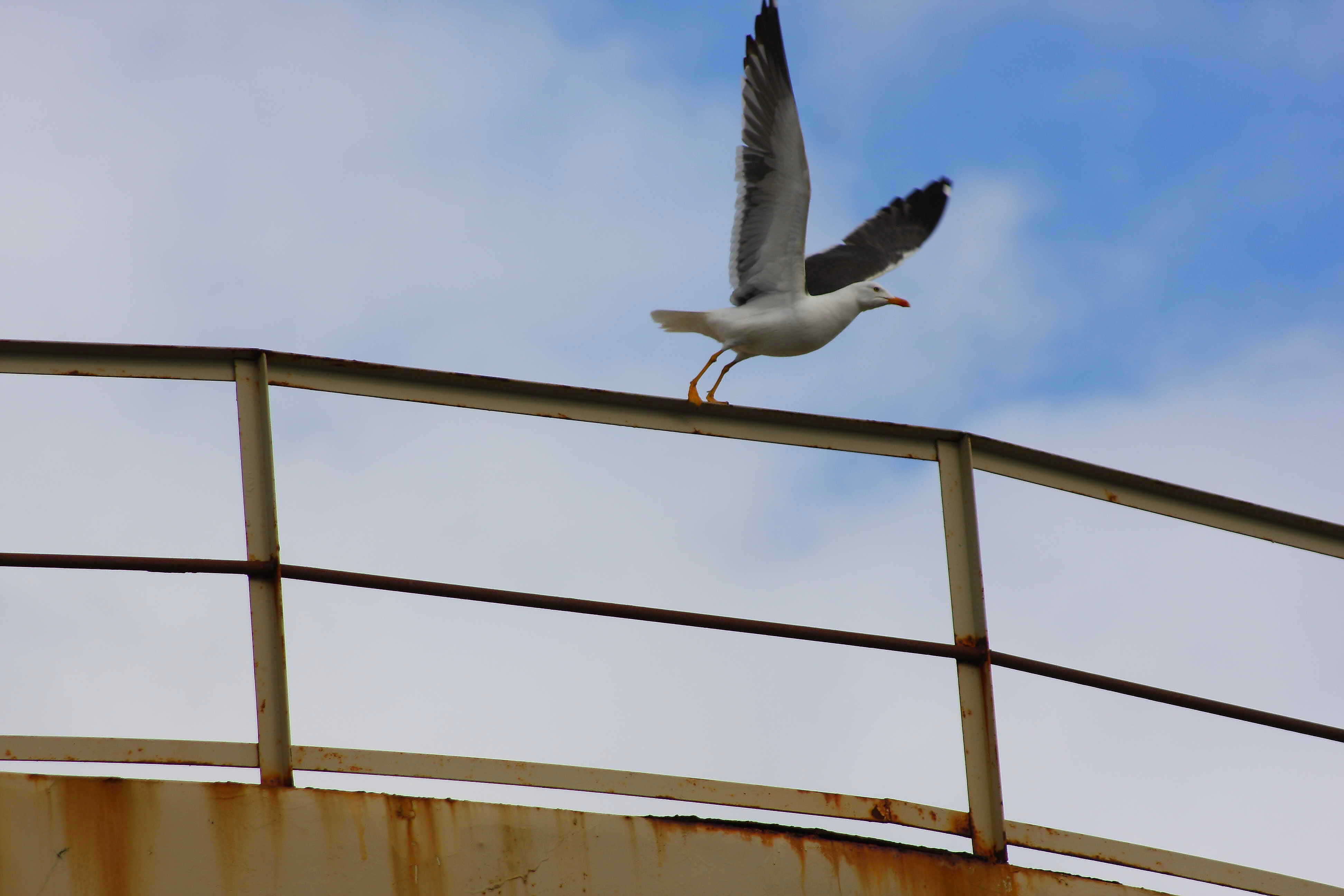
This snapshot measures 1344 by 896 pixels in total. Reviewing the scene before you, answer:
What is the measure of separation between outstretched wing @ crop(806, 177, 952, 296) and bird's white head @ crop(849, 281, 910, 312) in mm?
694

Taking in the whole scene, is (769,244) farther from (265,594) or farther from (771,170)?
(265,594)

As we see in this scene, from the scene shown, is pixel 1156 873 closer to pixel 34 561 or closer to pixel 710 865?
pixel 710 865

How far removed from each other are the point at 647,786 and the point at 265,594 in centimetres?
94

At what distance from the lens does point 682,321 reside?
348 inches

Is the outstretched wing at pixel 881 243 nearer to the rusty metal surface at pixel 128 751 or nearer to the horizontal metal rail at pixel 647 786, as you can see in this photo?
the horizontal metal rail at pixel 647 786

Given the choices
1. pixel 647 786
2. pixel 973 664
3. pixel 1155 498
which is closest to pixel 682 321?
pixel 1155 498

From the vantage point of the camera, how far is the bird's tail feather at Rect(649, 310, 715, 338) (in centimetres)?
881

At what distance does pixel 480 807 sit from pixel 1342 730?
7.54 ft

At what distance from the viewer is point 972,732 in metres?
3.79

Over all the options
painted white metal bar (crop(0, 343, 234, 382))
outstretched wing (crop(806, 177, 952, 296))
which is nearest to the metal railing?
painted white metal bar (crop(0, 343, 234, 382))

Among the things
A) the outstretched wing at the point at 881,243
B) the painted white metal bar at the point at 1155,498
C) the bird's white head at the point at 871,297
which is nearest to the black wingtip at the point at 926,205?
the outstretched wing at the point at 881,243

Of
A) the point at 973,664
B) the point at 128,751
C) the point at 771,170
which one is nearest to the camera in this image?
the point at 128,751

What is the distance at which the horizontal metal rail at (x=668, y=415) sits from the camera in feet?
11.9

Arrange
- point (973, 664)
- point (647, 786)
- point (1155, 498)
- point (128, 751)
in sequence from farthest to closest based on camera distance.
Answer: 1. point (1155, 498)
2. point (973, 664)
3. point (647, 786)
4. point (128, 751)
